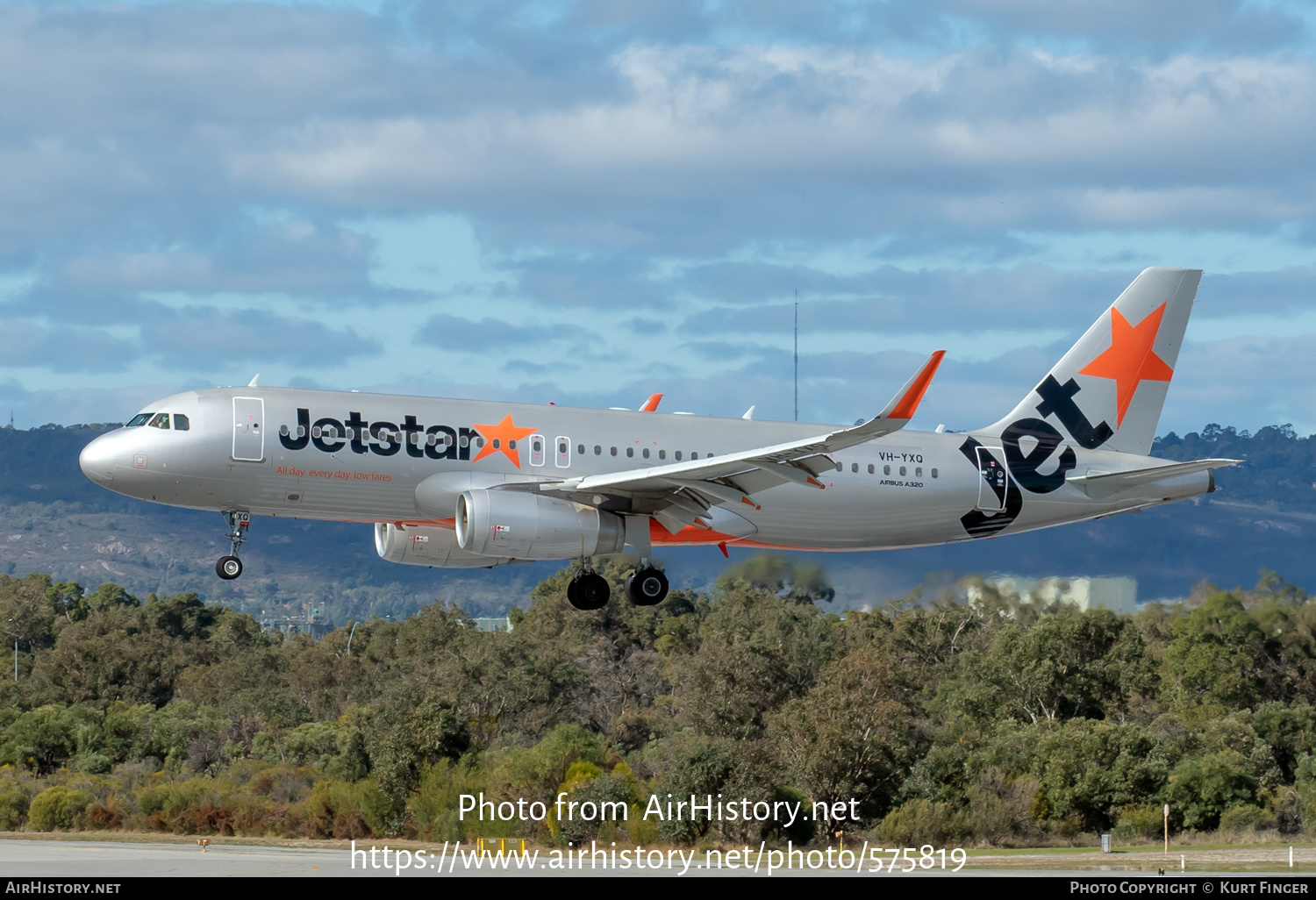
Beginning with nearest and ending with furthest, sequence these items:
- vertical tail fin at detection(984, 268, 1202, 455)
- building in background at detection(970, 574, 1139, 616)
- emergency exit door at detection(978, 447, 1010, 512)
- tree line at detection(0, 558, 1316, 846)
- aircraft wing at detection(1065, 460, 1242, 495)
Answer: aircraft wing at detection(1065, 460, 1242, 495) → emergency exit door at detection(978, 447, 1010, 512) → vertical tail fin at detection(984, 268, 1202, 455) → building in background at detection(970, 574, 1139, 616) → tree line at detection(0, 558, 1316, 846)

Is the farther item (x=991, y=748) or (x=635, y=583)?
(x=991, y=748)

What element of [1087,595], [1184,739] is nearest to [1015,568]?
[1087,595]

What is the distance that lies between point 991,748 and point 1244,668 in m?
19.0

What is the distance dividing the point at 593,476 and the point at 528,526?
202 centimetres

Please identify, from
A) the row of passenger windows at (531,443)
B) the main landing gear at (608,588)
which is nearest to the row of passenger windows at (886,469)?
the row of passenger windows at (531,443)

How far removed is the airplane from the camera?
126ft

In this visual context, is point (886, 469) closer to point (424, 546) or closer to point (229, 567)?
point (424, 546)

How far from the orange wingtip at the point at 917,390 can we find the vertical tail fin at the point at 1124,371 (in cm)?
1320

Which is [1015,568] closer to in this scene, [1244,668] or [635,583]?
[635,583]

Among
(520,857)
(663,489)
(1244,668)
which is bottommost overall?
(520,857)

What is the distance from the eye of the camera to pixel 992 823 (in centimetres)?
8331

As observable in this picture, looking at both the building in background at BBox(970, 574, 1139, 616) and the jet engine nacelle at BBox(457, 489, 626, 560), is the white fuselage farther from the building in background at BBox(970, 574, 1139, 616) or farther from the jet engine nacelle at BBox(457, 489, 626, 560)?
the building in background at BBox(970, 574, 1139, 616)

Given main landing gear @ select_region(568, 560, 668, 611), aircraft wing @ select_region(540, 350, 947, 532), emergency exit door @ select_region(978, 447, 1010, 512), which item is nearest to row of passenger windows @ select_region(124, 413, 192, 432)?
aircraft wing @ select_region(540, 350, 947, 532)

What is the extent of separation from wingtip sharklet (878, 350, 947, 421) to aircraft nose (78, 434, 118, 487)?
1748 cm
